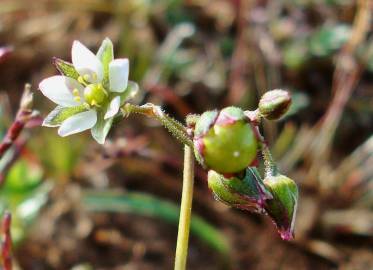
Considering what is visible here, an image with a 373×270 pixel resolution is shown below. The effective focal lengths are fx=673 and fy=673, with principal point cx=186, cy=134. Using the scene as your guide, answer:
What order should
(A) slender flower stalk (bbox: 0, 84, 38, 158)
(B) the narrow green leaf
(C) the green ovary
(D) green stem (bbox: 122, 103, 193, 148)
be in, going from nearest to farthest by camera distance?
(C) the green ovary, (D) green stem (bbox: 122, 103, 193, 148), (A) slender flower stalk (bbox: 0, 84, 38, 158), (B) the narrow green leaf

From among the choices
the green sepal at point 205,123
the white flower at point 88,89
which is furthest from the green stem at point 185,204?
the white flower at point 88,89

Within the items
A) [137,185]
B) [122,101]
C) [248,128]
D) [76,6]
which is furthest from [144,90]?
[248,128]

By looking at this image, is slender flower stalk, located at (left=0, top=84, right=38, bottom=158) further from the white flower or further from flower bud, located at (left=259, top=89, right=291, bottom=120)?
flower bud, located at (left=259, top=89, right=291, bottom=120)

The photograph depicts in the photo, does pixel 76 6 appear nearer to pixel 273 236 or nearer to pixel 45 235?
pixel 45 235

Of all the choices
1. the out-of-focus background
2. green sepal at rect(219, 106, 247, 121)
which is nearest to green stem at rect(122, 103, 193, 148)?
green sepal at rect(219, 106, 247, 121)

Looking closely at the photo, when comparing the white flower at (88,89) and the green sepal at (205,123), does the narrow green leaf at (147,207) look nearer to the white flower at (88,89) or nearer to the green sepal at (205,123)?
the white flower at (88,89)

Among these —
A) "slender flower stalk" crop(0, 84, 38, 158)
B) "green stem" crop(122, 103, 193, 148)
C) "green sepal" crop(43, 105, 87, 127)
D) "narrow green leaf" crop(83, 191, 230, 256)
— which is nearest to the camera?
"green stem" crop(122, 103, 193, 148)

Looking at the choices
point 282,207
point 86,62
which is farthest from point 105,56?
point 282,207
